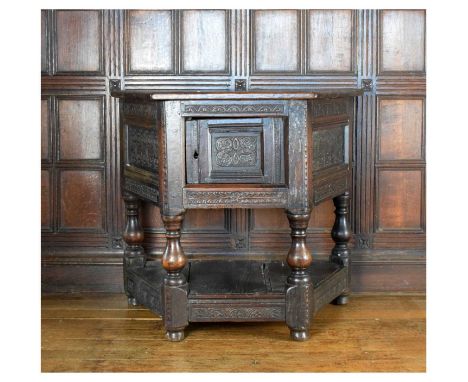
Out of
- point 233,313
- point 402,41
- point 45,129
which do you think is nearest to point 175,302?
point 233,313

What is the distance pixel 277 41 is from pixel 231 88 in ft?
1.10

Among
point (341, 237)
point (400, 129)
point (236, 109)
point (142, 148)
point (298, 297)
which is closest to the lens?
point (236, 109)

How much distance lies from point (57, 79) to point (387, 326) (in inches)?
81.6

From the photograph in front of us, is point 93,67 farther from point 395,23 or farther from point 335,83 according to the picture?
point 395,23

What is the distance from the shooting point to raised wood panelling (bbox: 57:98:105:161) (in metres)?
4.01

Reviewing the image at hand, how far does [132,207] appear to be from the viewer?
3.85 meters

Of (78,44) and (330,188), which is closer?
(330,188)

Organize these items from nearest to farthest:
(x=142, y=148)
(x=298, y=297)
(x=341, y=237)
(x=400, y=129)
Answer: (x=298, y=297)
(x=142, y=148)
(x=341, y=237)
(x=400, y=129)

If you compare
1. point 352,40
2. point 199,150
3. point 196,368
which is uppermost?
point 352,40

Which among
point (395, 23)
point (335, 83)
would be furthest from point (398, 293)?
point (395, 23)

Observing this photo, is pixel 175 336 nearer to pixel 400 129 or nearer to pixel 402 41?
pixel 400 129

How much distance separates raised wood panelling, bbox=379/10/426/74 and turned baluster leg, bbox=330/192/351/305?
73cm

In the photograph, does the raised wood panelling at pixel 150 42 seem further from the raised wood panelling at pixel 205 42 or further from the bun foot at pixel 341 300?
the bun foot at pixel 341 300

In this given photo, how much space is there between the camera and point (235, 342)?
11.0 feet
